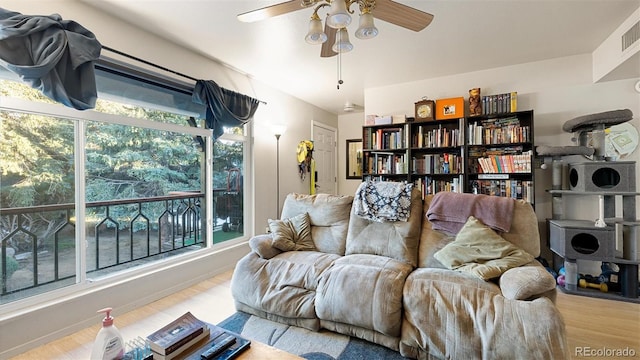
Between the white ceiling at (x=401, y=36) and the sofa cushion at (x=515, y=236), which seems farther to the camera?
the white ceiling at (x=401, y=36)

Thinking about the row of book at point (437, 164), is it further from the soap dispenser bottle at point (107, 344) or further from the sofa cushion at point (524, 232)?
the soap dispenser bottle at point (107, 344)

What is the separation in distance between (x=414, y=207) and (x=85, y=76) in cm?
261

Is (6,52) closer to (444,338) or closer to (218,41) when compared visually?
(218,41)

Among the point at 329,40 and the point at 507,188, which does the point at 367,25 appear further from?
the point at 507,188

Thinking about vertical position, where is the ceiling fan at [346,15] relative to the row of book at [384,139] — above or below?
above

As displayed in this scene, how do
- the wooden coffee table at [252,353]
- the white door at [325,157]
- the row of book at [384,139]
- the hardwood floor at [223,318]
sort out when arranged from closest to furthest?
1. the wooden coffee table at [252,353]
2. the hardwood floor at [223,318]
3. the row of book at [384,139]
4. the white door at [325,157]

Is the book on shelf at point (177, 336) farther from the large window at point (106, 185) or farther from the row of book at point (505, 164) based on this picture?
the row of book at point (505, 164)

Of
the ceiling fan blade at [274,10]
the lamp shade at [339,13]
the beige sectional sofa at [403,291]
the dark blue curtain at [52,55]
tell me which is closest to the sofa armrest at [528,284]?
the beige sectional sofa at [403,291]

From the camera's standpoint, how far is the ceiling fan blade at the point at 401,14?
1.49 m

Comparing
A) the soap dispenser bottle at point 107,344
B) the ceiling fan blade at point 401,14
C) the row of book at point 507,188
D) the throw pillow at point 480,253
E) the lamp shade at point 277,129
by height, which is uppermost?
the ceiling fan blade at point 401,14

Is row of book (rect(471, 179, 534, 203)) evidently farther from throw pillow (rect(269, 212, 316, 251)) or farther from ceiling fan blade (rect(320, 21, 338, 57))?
ceiling fan blade (rect(320, 21, 338, 57))

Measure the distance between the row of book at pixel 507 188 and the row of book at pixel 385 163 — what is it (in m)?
0.89

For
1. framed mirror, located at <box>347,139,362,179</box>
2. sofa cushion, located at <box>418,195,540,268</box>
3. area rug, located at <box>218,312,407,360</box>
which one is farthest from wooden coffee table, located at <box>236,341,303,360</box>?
framed mirror, located at <box>347,139,362,179</box>

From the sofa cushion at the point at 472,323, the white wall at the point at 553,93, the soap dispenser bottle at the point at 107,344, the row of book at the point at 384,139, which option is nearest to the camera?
the soap dispenser bottle at the point at 107,344
